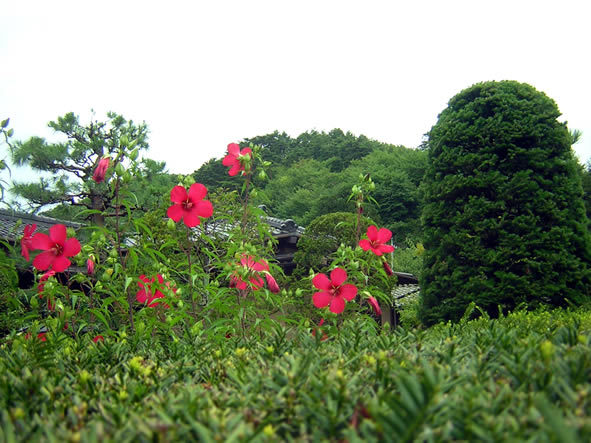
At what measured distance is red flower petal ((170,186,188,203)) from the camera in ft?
6.70

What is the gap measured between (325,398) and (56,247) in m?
1.63

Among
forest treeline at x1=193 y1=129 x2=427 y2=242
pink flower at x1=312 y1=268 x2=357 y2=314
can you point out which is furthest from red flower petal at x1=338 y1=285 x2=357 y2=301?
forest treeline at x1=193 y1=129 x2=427 y2=242

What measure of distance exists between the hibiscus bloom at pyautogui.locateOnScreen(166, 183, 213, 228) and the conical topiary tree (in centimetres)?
438

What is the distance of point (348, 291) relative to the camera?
2.05m

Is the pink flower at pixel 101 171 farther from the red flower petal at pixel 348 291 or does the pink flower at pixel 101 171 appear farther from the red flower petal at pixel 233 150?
the red flower petal at pixel 348 291

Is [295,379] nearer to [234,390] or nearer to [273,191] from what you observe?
[234,390]

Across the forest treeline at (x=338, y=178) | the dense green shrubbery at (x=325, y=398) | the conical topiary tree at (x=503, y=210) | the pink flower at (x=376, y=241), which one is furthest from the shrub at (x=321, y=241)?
the forest treeline at (x=338, y=178)

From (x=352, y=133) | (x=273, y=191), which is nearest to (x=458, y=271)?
(x=273, y=191)

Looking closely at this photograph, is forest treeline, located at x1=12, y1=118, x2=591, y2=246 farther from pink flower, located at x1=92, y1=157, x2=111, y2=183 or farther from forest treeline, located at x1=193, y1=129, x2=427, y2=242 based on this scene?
pink flower, located at x1=92, y1=157, x2=111, y2=183

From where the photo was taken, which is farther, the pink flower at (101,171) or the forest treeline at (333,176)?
the forest treeline at (333,176)

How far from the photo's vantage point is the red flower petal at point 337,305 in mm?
2021

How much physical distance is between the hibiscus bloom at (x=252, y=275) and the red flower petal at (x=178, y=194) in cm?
38

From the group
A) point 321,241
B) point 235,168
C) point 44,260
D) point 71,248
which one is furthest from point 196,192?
point 321,241

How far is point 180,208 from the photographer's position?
2100 millimetres
